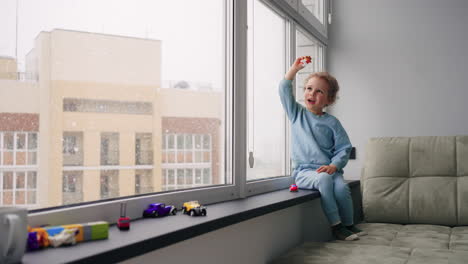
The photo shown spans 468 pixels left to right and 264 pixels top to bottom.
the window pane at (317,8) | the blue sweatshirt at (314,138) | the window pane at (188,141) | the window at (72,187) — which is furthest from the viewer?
the window pane at (317,8)

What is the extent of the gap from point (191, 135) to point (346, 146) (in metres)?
0.89

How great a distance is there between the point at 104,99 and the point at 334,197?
4.02ft

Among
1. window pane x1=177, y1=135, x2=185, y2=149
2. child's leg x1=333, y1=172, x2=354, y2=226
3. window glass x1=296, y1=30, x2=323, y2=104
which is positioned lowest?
child's leg x1=333, y1=172, x2=354, y2=226

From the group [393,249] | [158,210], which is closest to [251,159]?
[393,249]

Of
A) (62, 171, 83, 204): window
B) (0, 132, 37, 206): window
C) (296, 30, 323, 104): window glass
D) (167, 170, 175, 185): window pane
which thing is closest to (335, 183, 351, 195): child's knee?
(296, 30, 323, 104): window glass

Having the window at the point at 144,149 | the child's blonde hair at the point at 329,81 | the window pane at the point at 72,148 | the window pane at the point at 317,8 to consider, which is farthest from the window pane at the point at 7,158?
the window pane at the point at 317,8

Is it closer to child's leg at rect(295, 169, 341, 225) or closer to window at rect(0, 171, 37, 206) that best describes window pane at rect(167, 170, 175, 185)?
window at rect(0, 171, 37, 206)

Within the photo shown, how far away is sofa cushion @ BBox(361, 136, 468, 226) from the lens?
2273mm

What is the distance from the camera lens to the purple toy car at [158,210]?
125 centimetres

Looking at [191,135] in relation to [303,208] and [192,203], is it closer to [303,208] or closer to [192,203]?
[192,203]

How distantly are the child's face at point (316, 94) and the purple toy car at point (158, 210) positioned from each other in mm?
1101

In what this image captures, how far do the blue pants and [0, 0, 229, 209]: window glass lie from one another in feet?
1.89

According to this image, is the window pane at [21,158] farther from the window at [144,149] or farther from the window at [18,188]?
the window at [144,149]

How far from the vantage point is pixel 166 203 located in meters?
1.36
